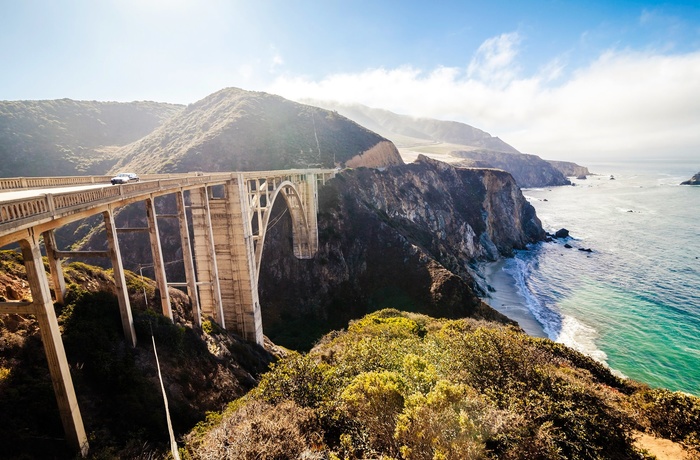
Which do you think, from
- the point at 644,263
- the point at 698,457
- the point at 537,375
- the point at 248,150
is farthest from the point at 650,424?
the point at 248,150

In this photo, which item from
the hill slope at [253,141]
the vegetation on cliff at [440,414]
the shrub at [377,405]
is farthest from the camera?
the hill slope at [253,141]

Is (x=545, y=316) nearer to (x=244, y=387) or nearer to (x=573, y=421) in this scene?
(x=573, y=421)

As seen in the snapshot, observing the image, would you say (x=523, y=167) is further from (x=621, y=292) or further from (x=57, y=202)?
(x=57, y=202)

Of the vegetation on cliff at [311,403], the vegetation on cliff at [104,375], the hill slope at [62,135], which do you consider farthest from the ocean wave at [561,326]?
the hill slope at [62,135]

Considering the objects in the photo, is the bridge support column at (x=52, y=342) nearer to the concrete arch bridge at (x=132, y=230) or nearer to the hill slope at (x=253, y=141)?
the concrete arch bridge at (x=132, y=230)

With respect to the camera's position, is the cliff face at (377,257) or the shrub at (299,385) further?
the cliff face at (377,257)

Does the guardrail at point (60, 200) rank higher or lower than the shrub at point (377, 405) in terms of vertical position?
higher
